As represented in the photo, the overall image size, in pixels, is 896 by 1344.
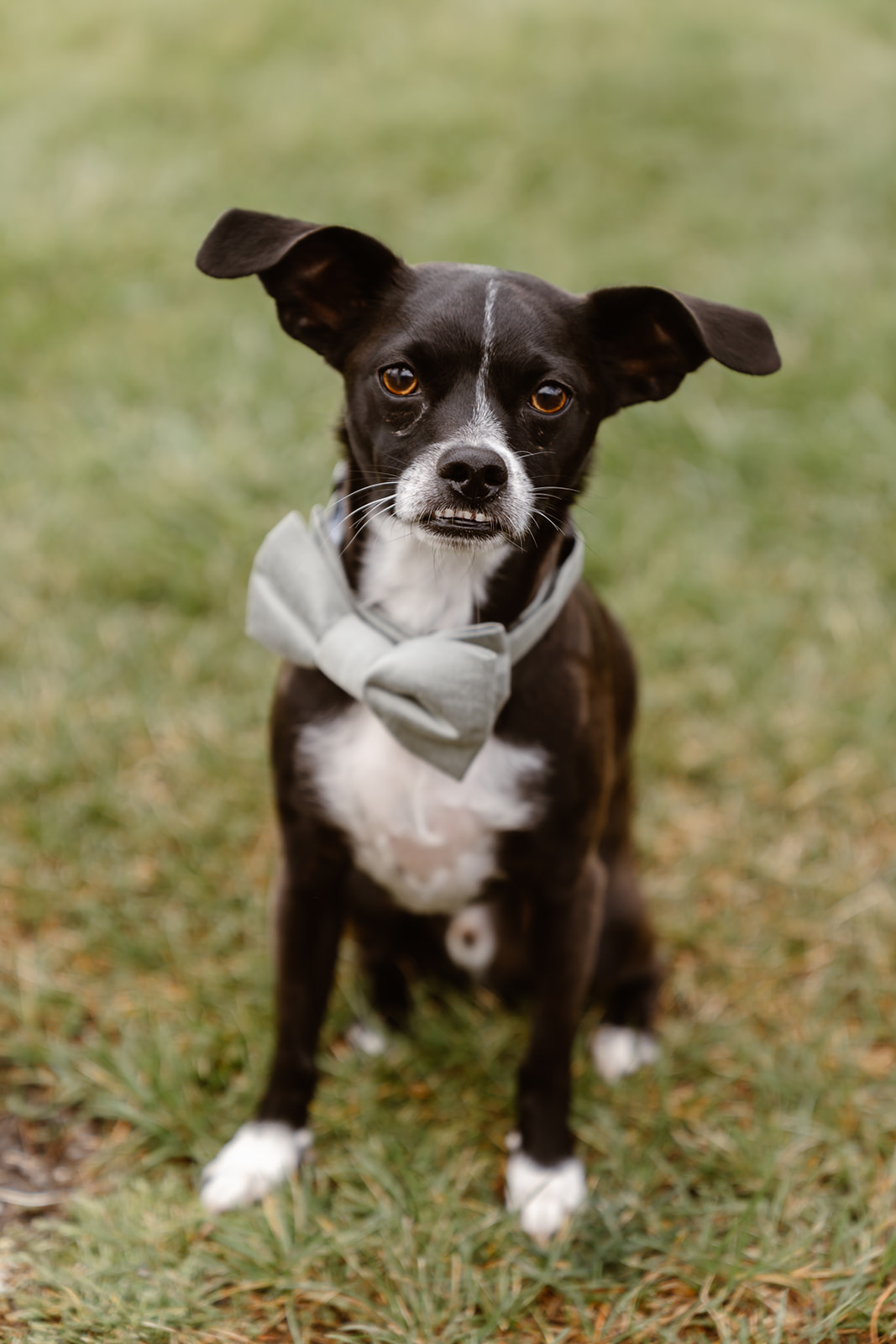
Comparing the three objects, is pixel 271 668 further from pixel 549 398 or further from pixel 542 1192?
pixel 549 398

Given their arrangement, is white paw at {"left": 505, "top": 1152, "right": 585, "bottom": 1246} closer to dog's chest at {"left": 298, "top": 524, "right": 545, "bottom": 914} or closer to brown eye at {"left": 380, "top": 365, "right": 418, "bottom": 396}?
dog's chest at {"left": 298, "top": 524, "right": 545, "bottom": 914}

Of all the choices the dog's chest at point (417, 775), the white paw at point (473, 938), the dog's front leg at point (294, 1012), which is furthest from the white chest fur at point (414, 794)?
the white paw at point (473, 938)

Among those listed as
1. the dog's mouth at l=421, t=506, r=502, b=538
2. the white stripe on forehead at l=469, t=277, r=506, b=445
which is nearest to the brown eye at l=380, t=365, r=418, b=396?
the white stripe on forehead at l=469, t=277, r=506, b=445

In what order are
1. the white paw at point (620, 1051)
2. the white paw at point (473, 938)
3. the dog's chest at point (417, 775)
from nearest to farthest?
the dog's chest at point (417, 775) < the white paw at point (473, 938) < the white paw at point (620, 1051)

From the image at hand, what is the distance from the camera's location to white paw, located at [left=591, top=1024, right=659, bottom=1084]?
8.93 feet

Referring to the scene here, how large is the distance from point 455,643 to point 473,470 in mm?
292

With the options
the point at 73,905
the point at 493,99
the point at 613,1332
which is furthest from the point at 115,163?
the point at 613,1332

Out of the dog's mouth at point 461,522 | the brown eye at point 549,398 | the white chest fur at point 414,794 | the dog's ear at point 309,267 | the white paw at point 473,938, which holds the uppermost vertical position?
the dog's ear at point 309,267

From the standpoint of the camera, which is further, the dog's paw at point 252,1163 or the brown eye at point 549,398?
the dog's paw at point 252,1163

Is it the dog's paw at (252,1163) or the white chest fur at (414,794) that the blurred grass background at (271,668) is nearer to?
the dog's paw at (252,1163)

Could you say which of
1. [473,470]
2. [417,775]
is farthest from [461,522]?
[417,775]

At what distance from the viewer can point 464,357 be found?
193 cm

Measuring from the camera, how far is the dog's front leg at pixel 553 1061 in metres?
2.31

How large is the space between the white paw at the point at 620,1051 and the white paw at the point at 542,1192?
30 centimetres
